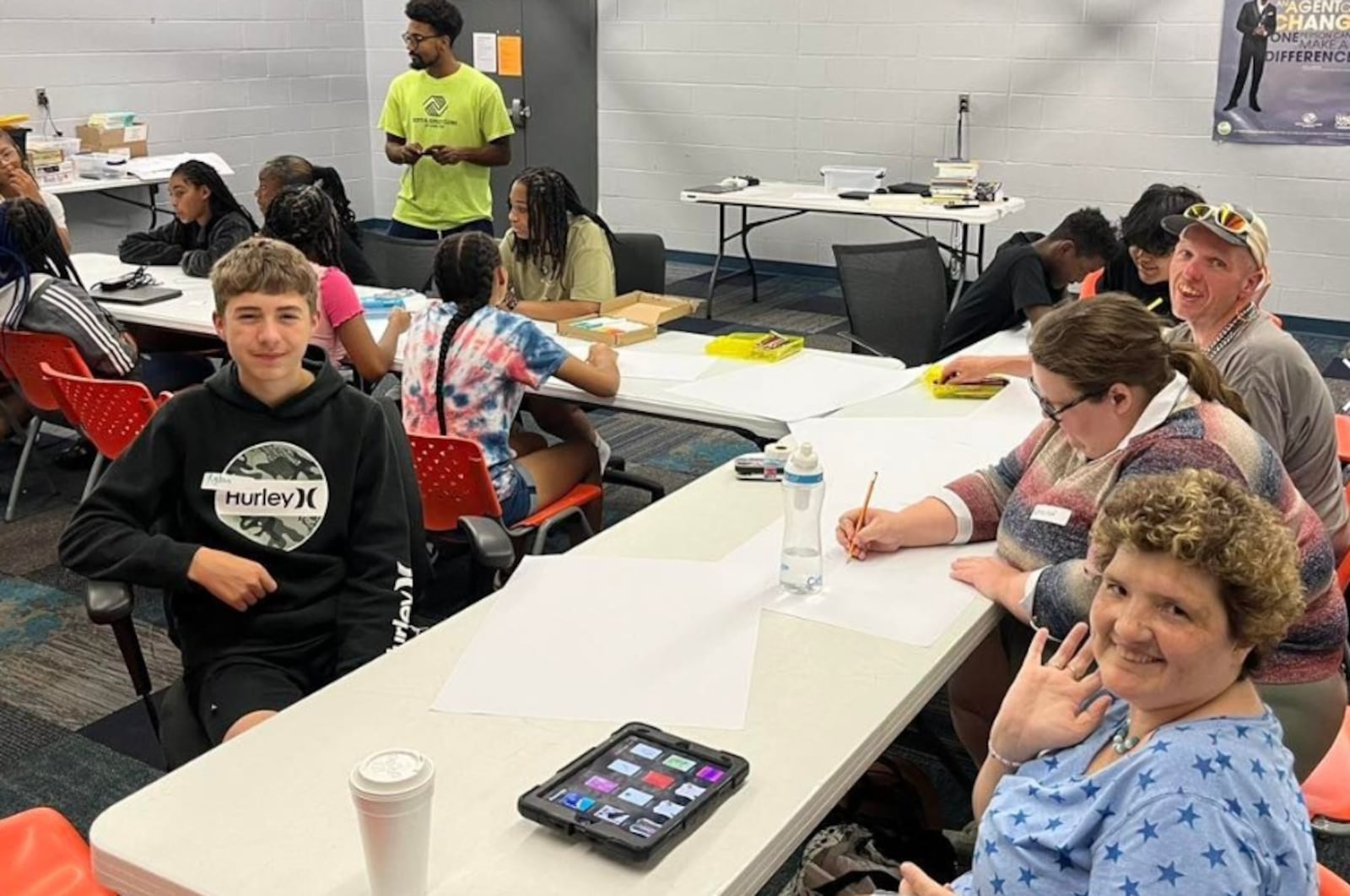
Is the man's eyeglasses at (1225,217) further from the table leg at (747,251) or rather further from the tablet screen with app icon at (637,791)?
the table leg at (747,251)

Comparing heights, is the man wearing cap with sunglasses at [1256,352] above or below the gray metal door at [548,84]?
below

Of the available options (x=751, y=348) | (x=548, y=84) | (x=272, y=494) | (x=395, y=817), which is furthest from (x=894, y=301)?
(x=548, y=84)

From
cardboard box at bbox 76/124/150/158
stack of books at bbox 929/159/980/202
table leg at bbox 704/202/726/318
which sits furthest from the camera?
table leg at bbox 704/202/726/318

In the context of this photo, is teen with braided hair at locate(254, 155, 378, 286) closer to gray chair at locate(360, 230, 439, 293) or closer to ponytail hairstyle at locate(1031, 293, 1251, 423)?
Result: gray chair at locate(360, 230, 439, 293)

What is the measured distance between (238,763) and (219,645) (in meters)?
0.67

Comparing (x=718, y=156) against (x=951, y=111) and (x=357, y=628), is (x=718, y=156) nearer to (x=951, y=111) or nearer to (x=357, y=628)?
(x=951, y=111)

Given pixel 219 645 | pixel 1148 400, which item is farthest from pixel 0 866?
pixel 1148 400

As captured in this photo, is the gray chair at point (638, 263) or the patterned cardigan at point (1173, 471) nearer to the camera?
the patterned cardigan at point (1173, 471)

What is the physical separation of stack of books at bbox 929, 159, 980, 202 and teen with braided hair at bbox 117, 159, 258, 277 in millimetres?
3454

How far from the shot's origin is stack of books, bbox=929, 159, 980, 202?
21.5ft

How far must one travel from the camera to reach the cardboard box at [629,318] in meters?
3.79

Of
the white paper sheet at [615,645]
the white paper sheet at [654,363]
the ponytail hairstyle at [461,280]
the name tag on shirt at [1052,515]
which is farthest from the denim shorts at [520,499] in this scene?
the name tag on shirt at [1052,515]

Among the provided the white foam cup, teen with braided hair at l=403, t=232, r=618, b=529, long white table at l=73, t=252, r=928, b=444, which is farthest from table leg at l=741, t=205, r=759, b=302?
the white foam cup

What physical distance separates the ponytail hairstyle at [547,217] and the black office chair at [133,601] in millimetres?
1964
